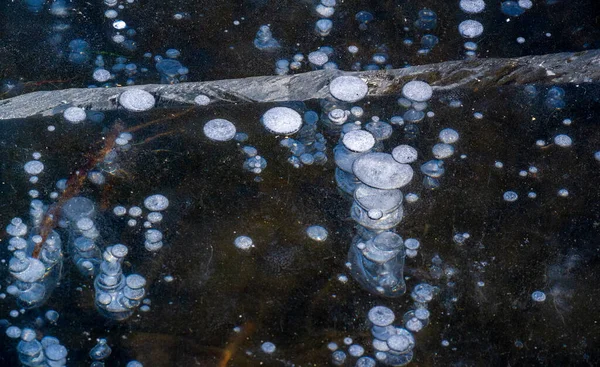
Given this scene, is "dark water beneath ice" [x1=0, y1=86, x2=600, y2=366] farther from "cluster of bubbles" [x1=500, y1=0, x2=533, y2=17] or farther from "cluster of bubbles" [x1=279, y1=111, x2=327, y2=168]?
"cluster of bubbles" [x1=500, y1=0, x2=533, y2=17]

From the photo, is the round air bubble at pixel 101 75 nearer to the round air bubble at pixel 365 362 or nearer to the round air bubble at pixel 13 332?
the round air bubble at pixel 13 332

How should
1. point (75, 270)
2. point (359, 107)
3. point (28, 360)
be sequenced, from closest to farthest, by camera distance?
point (28, 360)
point (75, 270)
point (359, 107)

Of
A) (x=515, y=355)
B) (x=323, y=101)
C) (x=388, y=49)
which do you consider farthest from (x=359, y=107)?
(x=515, y=355)

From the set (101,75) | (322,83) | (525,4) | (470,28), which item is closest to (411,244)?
(322,83)

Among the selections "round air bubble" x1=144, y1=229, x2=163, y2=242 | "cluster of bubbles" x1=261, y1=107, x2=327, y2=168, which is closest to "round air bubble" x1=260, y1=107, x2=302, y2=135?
"cluster of bubbles" x1=261, y1=107, x2=327, y2=168

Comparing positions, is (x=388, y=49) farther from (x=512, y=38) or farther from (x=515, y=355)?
(x=515, y=355)

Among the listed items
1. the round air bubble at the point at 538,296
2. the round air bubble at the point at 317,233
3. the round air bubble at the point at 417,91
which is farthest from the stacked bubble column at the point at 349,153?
the round air bubble at the point at 538,296
